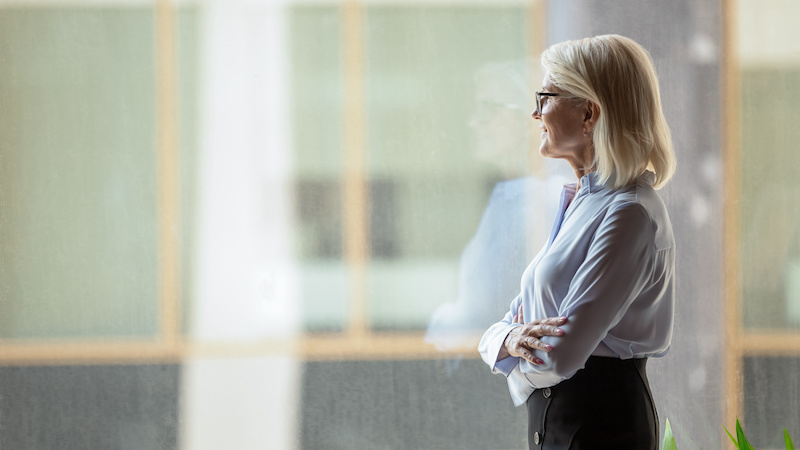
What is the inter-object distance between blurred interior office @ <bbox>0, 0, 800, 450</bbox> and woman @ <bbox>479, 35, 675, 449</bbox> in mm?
1039

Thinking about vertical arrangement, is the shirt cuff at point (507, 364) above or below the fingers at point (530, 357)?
below

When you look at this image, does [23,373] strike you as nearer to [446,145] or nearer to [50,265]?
[50,265]

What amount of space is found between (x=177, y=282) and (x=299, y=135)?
2.36ft

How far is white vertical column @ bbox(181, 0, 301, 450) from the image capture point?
2.82 meters

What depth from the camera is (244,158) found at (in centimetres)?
283

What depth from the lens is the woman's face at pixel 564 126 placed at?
184 cm

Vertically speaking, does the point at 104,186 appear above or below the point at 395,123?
below

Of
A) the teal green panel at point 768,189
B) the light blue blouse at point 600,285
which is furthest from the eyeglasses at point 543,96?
the teal green panel at point 768,189

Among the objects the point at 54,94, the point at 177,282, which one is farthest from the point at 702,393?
the point at 54,94

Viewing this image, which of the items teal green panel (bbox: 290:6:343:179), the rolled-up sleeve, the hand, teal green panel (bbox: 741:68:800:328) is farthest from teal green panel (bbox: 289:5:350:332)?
teal green panel (bbox: 741:68:800:328)

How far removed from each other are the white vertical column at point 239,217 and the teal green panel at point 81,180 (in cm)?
21

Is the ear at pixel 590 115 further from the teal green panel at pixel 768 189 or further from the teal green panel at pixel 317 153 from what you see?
the teal green panel at pixel 768 189

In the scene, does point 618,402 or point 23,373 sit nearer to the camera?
point 618,402

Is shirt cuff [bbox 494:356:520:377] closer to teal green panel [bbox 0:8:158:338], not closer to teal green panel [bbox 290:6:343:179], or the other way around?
teal green panel [bbox 290:6:343:179]
